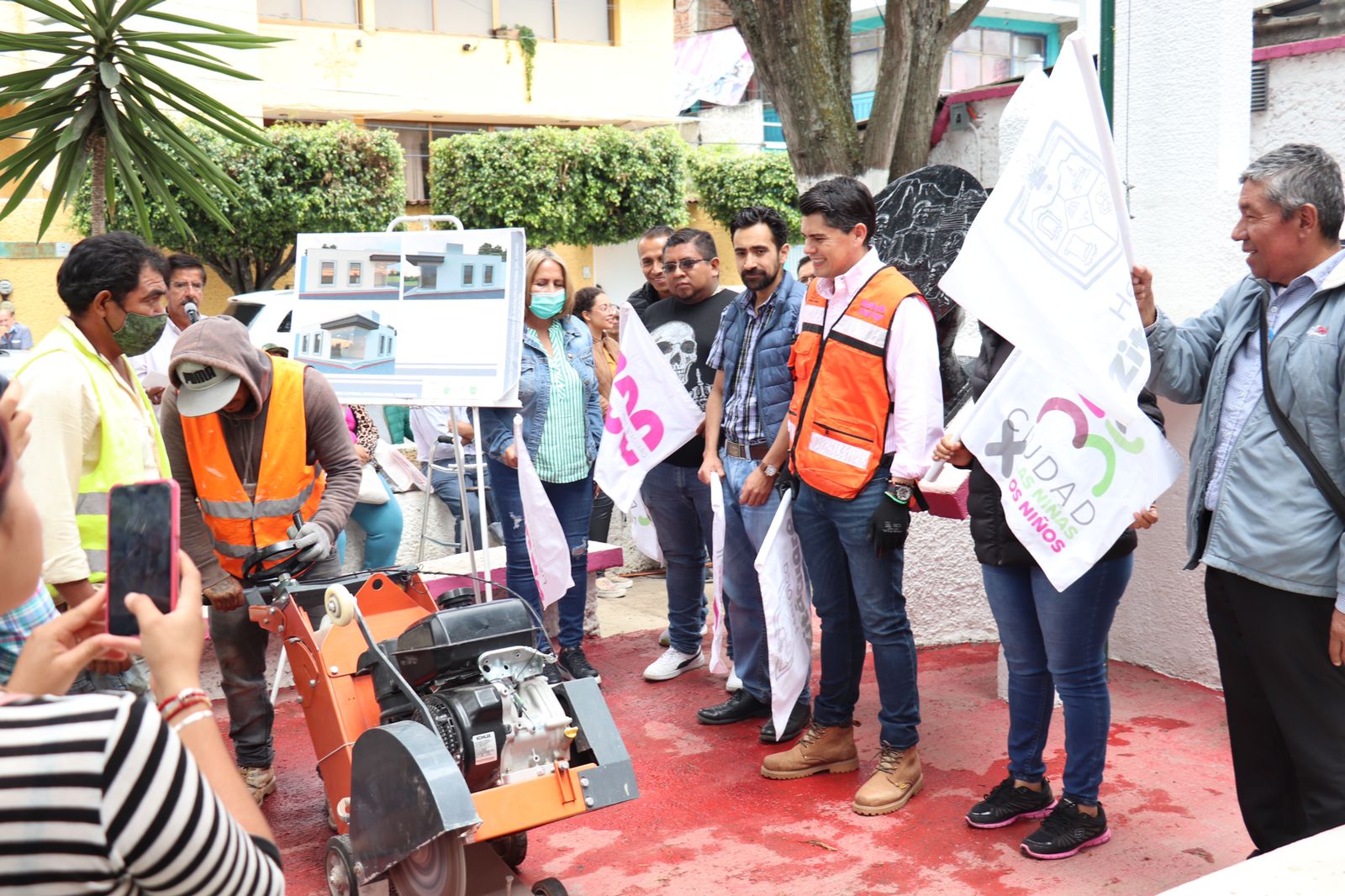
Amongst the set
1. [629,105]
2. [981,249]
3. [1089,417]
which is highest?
[629,105]

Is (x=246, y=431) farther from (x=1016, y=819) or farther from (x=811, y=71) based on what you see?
(x=811, y=71)

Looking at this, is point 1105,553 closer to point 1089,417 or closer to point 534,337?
point 1089,417

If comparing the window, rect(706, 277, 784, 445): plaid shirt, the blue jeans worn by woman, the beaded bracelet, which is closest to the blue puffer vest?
rect(706, 277, 784, 445): plaid shirt

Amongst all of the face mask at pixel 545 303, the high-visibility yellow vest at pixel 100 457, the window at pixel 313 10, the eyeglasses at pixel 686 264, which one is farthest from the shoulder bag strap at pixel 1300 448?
the window at pixel 313 10

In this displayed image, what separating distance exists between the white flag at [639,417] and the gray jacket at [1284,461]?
2.57 metres

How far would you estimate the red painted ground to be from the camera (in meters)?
3.68

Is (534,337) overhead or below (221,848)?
overhead

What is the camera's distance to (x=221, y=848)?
1.42 metres

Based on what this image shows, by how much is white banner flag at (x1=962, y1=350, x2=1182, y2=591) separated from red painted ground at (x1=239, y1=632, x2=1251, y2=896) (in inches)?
38.5

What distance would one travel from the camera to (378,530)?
6.63 meters

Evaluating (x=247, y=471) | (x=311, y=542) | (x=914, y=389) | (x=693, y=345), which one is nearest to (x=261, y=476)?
(x=247, y=471)

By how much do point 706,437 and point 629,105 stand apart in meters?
25.4

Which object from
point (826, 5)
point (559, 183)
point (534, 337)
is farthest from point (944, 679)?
point (559, 183)

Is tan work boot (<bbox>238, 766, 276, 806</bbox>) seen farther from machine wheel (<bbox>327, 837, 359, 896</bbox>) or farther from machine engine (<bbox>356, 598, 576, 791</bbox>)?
machine engine (<bbox>356, 598, 576, 791</bbox>)
